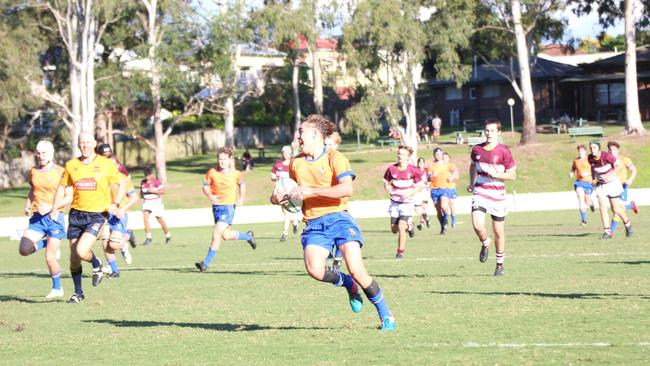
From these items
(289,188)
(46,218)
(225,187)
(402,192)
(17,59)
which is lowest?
(402,192)

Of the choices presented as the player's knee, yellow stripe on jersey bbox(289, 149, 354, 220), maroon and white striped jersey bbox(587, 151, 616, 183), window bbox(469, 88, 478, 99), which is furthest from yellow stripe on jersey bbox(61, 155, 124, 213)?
window bbox(469, 88, 478, 99)

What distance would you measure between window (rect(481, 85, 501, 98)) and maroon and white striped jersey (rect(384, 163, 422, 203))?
213 feet

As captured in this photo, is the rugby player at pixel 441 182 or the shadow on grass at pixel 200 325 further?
the rugby player at pixel 441 182

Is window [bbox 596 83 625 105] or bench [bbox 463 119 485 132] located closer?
window [bbox 596 83 625 105]

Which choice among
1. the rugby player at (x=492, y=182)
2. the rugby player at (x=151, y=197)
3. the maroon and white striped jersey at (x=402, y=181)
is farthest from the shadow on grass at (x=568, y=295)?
the rugby player at (x=151, y=197)

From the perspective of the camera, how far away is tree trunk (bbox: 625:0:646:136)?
177ft

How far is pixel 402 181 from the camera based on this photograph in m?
19.4

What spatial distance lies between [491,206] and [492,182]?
35 cm

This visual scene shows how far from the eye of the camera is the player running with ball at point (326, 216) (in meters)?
9.90

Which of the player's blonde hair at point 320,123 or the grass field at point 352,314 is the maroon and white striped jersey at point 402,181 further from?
the player's blonde hair at point 320,123

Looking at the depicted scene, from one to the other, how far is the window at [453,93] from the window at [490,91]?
2653mm

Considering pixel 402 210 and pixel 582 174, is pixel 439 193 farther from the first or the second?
pixel 402 210

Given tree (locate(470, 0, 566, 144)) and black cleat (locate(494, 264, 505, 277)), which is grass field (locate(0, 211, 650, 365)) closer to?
black cleat (locate(494, 264, 505, 277))

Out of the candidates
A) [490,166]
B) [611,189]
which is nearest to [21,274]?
[490,166]
